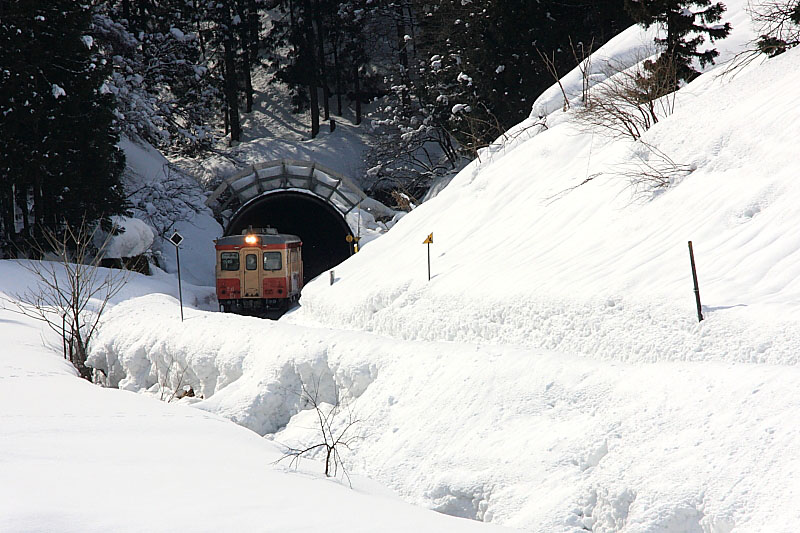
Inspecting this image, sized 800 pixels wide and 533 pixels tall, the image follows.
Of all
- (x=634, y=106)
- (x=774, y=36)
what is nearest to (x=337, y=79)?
(x=634, y=106)

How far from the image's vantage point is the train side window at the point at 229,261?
24125 mm

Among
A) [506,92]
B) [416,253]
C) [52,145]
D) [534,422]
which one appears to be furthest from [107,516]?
[506,92]

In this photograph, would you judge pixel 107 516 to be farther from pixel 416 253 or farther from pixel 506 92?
pixel 506 92

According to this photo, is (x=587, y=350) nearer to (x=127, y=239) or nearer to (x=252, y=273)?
(x=252, y=273)

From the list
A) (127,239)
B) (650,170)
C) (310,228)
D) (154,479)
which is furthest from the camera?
(310,228)

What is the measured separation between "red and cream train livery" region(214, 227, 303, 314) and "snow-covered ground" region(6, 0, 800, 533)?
335 inches

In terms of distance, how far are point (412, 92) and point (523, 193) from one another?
82.0 feet

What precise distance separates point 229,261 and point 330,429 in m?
15.5

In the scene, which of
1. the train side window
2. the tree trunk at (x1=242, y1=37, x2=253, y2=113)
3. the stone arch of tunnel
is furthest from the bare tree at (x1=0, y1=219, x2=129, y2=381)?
the tree trunk at (x1=242, y1=37, x2=253, y2=113)

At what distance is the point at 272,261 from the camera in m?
24.1

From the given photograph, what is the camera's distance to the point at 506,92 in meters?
26.2

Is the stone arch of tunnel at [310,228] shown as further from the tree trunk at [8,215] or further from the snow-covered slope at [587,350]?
the snow-covered slope at [587,350]

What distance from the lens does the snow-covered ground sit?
20.5ft

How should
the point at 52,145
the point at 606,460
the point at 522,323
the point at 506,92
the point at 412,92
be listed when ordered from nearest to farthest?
the point at 606,460, the point at 522,323, the point at 52,145, the point at 506,92, the point at 412,92
